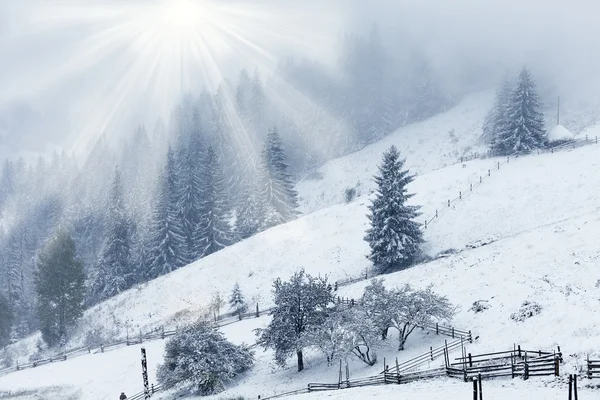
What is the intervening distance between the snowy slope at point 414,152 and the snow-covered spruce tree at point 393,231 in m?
36.2

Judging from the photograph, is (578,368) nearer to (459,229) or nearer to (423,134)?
(459,229)

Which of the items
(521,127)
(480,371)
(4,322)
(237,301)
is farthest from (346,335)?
(4,322)

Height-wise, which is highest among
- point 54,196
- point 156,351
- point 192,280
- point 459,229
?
point 54,196

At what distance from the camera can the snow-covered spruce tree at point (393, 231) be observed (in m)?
44.5

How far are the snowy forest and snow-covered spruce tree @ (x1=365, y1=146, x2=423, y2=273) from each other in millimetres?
22390

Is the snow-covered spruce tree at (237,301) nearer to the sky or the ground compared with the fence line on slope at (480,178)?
nearer to the ground

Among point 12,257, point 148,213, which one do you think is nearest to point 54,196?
point 12,257

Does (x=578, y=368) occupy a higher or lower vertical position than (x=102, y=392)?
higher

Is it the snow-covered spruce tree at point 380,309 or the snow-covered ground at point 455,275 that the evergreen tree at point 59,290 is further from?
the snow-covered spruce tree at point 380,309

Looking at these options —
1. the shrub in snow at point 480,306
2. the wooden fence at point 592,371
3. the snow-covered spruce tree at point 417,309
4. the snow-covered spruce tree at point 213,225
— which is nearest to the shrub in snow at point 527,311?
the shrub in snow at point 480,306

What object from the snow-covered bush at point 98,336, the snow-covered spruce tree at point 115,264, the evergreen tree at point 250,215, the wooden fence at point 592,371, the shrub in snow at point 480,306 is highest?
the evergreen tree at point 250,215

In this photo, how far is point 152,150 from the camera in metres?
108

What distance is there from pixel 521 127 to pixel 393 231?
28.4 metres

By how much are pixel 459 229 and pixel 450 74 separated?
8578cm
